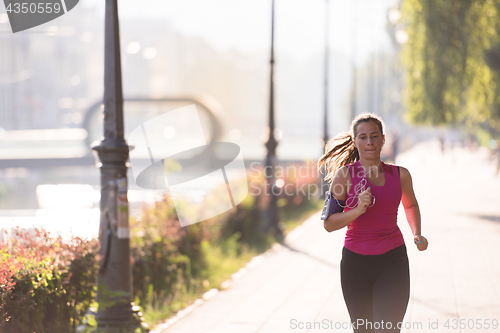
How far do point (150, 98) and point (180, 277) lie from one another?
41.1 metres

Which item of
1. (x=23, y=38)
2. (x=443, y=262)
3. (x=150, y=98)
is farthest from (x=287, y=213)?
(x=23, y=38)

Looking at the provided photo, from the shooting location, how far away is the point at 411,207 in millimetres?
4246

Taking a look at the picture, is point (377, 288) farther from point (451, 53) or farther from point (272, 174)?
point (451, 53)

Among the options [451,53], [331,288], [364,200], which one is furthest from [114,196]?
[451,53]

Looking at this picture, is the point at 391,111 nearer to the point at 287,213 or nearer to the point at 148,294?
the point at 287,213

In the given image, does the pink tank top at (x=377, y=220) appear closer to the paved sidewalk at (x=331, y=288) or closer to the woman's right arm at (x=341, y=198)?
the woman's right arm at (x=341, y=198)

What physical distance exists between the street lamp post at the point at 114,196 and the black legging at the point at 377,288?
2781mm

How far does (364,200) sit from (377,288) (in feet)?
1.86

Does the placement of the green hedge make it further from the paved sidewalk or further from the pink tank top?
the pink tank top

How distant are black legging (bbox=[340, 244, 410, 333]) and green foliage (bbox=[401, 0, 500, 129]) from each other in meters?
13.8

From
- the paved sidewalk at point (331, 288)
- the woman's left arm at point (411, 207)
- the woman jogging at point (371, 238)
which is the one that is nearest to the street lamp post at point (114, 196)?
the paved sidewalk at point (331, 288)

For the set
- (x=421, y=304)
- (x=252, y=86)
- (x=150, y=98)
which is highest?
(x=421, y=304)

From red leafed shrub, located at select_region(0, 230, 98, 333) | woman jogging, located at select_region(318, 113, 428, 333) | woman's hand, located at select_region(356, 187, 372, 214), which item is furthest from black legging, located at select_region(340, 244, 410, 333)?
red leafed shrub, located at select_region(0, 230, 98, 333)

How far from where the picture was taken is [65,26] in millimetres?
100625
